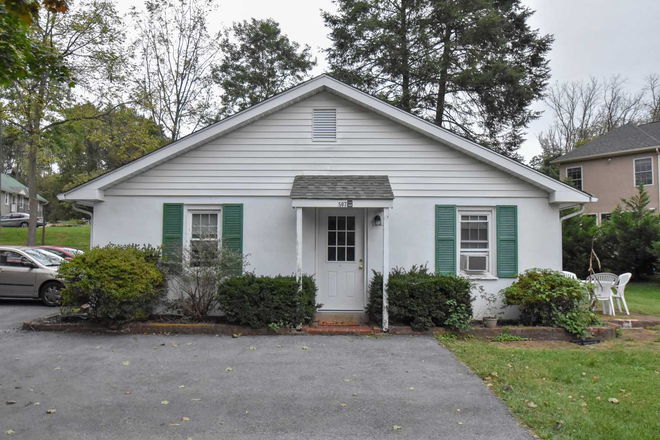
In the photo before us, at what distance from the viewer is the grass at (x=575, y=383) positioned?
13.3 ft

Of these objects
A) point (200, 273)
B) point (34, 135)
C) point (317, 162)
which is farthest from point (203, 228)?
point (34, 135)

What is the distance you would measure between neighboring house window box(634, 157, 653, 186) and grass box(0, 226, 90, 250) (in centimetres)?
3041

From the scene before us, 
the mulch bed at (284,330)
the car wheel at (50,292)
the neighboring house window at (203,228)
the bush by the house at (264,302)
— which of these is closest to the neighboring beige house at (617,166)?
the mulch bed at (284,330)

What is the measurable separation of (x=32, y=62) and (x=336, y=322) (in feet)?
20.6

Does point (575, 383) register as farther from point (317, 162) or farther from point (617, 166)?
point (617, 166)

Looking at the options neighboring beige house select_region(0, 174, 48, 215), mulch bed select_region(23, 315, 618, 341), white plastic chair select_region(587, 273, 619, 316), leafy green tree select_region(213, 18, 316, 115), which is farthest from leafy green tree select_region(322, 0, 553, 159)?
neighboring beige house select_region(0, 174, 48, 215)

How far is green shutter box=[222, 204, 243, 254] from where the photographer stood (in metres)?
8.68

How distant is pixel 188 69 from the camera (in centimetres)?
2155

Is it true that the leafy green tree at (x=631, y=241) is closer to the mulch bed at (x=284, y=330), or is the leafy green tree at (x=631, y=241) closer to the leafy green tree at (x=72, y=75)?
the mulch bed at (x=284, y=330)

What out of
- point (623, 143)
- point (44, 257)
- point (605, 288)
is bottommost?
point (605, 288)

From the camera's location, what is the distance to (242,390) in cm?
503

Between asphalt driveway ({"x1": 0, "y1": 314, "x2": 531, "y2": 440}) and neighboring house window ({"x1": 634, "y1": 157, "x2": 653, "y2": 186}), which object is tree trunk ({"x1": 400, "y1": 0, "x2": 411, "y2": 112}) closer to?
neighboring house window ({"x1": 634, "y1": 157, "x2": 653, "y2": 186})

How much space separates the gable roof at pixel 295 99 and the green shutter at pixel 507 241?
0.76m

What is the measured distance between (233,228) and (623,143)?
900 inches
